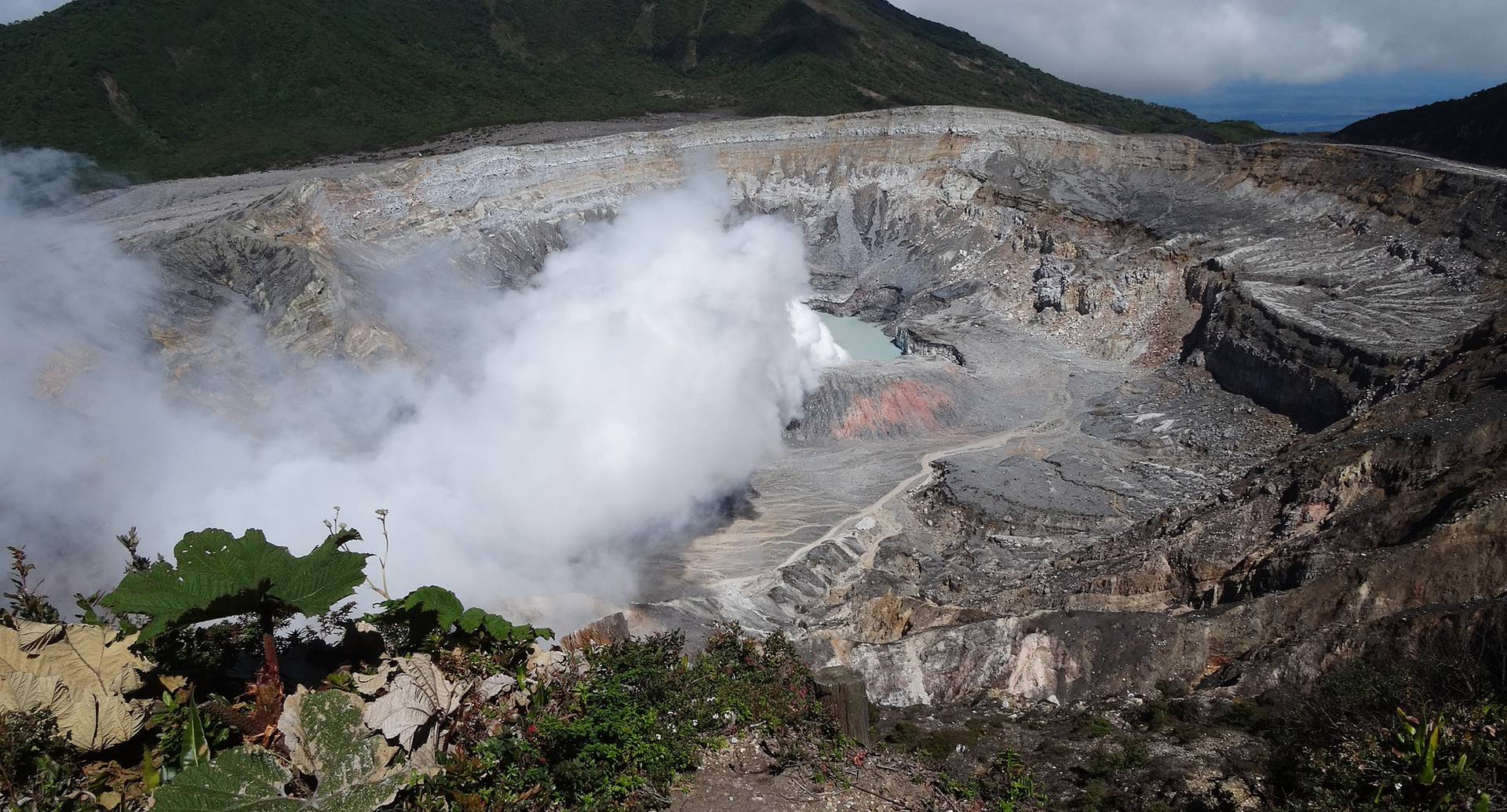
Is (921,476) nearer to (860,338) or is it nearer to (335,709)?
(860,338)

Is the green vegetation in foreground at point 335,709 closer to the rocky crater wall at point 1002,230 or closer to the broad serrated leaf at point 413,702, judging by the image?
the broad serrated leaf at point 413,702

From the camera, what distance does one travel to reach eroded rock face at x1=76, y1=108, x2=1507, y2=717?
18203 mm

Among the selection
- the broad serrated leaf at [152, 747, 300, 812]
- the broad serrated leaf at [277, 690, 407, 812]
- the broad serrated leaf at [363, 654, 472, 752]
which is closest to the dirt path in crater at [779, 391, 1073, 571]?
the broad serrated leaf at [363, 654, 472, 752]

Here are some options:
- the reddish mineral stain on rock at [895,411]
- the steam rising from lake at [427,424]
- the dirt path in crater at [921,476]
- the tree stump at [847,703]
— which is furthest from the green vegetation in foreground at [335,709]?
the reddish mineral stain on rock at [895,411]

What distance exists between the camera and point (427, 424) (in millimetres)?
29781

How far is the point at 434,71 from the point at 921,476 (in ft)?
263

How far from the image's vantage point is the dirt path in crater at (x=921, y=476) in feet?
99.0

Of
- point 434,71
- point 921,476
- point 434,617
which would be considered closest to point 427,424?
point 921,476

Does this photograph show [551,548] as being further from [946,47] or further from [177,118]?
[946,47]

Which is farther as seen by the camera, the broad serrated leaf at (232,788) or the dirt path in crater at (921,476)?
the dirt path in crater at (921,476)

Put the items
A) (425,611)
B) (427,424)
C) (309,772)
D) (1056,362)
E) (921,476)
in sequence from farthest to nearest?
(1056,362)
(921,476)
(427,424)
(425,611)
(309,772)

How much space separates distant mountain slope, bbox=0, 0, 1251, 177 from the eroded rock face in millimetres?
18784

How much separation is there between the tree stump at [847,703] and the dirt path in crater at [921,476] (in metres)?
18.1

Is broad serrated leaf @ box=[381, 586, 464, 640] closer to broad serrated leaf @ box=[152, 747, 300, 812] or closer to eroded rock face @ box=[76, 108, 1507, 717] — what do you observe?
broad serrated leaf @ box=[152, 747, 300, 812]
